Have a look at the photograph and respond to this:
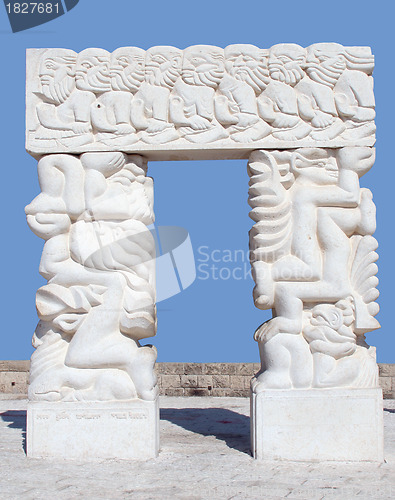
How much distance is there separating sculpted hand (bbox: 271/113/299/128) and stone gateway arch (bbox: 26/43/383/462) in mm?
10

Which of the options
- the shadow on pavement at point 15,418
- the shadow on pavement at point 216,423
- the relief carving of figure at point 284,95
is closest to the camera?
the relief carving of figure at point 284,95

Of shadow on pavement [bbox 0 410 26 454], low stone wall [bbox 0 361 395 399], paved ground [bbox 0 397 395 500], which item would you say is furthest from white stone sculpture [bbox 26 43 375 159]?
low stone wall [bbox 0 361 395 399]

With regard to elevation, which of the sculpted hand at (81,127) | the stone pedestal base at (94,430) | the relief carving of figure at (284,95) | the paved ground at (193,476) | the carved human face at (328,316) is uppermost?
the relief carving of figure at (284,95)

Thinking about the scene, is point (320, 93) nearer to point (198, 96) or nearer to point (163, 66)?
point (198, 96)

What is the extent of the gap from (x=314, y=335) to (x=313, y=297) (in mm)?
273

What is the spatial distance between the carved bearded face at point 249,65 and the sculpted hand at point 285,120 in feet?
0.82

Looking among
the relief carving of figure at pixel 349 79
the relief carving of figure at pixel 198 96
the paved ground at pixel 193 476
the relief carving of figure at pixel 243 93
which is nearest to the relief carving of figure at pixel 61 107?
the relief carving of figure at pixel 198 96

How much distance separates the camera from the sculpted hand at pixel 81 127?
4930 millimetres

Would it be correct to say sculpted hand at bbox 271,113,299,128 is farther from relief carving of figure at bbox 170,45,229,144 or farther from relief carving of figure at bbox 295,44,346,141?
relief carving of figure at bbox 170,45,229,144

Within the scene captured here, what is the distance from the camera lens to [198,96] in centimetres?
490

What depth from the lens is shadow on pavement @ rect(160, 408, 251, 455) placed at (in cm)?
549

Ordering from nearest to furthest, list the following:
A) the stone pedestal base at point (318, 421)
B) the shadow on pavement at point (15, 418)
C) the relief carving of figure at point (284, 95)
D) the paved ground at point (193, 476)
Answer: the paved ground at point (193, 476) < the stone pedestal base at point (318, 421) < the relief carving of figure at point (284, 95) < the shadow on pavement at point (15, 418)

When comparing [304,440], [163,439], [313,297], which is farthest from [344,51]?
A: [163,439]

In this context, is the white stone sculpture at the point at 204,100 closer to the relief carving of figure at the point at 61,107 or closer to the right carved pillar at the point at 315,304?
the relief carving of figure at the point at 61,107
